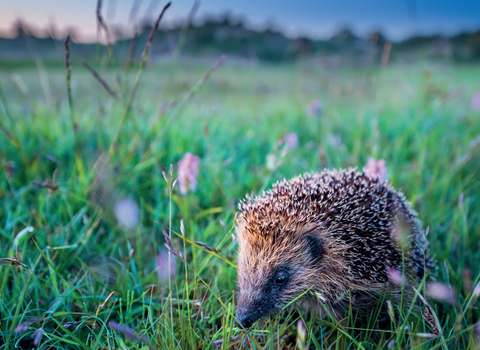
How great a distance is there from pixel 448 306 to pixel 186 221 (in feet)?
7.02

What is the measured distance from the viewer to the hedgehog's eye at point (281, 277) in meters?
2.17

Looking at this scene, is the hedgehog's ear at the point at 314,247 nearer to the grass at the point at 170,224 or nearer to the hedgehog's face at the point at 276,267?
the hedgehog's face at the point at 276,267

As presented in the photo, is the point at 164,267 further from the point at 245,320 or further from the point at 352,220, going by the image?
the point at 352,220

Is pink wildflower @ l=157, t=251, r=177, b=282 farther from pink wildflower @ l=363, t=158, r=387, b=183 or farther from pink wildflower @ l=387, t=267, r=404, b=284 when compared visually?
pink wildflower @ l=363, t=158, r=387, b=183

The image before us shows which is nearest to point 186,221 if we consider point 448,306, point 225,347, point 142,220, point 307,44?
point 142,220

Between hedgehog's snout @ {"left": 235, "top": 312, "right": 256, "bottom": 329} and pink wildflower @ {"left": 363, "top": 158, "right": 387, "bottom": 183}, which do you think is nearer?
hedgehog's snout @ {"left": 235, "top": 312, "right": 256, "bottom": 329}

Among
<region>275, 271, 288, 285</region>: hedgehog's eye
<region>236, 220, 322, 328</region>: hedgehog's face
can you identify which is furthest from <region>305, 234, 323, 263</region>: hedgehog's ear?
<region>275, 271, 288, 285</region>: hedgehog's eye

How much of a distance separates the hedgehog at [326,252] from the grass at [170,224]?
0.16 meters

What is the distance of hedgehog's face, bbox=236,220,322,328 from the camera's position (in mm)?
2064

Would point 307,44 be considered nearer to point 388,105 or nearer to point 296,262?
point 388,105

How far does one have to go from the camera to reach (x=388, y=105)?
6938 millimetres

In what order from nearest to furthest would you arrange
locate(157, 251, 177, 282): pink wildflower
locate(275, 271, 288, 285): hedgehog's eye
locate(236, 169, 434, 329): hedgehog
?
1. locate(236, 169, 434, 329): hedgehog
2. locate(275, 271, 288, 285): hedgehog's eye
3. locate(157, 251, 177, 282): pink wildflower

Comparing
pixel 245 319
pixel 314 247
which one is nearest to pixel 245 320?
pixel 245 319

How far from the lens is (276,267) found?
84.9 inches
